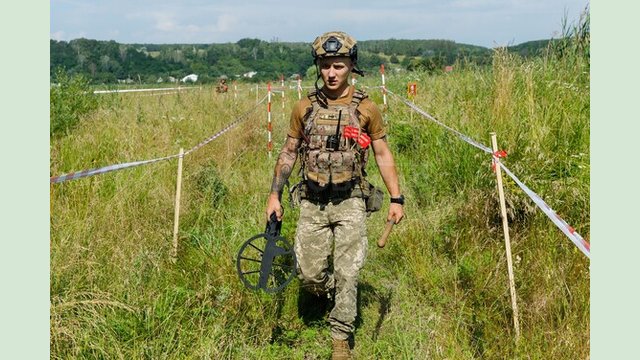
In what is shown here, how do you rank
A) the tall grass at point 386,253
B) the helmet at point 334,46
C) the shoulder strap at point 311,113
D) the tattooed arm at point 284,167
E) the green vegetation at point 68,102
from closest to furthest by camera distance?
the tall grass at point 386,253, the helmet at point 334,46, the shoulder strap at point 311,113, the tattooed arm at point 284,167, the green vegetation at point 68,102

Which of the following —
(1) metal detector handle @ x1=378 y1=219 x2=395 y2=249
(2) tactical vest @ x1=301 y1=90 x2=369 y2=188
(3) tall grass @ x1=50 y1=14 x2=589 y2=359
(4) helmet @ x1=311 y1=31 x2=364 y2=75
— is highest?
(4) helmet @ x1=311 y1=31 x2=364 y2=75

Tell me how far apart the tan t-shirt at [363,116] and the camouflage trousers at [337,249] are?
18.5 inches

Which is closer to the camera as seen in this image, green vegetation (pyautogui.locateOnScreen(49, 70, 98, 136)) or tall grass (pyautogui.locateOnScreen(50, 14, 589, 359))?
tall grass (pyautogui.locateOnScreen(50, 14, 589, 359))

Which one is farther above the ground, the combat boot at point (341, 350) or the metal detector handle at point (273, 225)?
the metal detector handle at point (273, 225)

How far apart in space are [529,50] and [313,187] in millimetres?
4675

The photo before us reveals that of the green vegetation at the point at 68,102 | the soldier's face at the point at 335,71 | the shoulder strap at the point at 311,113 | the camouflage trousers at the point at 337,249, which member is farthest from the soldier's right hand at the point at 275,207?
the green vegetation at the point at 68,102

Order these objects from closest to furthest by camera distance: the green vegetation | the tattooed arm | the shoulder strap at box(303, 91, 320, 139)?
1. the shoulder strap at box(303, 91, 320, 139)
2. the tattooed arm
3. the green vegetation

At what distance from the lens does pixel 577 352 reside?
261 cm

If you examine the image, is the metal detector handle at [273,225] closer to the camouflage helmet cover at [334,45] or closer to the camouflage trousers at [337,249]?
the camouflage trousers at [337,249]

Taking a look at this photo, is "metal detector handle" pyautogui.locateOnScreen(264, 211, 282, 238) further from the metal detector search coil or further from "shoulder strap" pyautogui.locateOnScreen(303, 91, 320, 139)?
"shoulder strap" pyautogui.locateOnScreen(303, 91, 320, 139)

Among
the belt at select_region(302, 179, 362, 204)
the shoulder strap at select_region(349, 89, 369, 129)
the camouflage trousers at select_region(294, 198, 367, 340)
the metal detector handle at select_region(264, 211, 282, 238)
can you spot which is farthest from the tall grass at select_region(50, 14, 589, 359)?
the shoulder strap at select_region(349, 89, 369, 129)

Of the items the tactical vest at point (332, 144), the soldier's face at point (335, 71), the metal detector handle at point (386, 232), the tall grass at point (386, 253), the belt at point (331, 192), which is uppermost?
the soldier's face at point (335, 71)

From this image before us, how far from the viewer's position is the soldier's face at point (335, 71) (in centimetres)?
322

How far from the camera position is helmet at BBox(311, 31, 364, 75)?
10.3 feet
